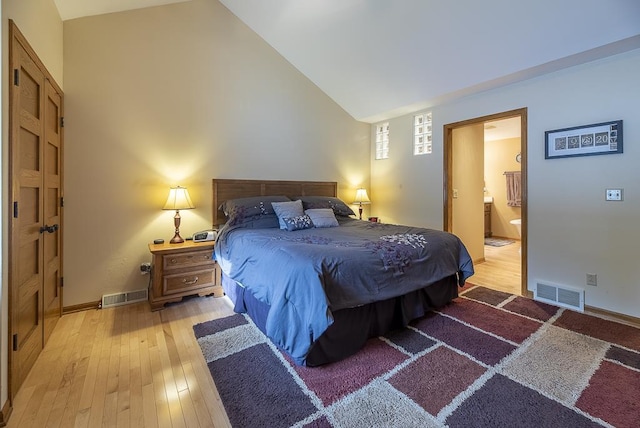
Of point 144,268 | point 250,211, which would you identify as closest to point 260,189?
point 250,211


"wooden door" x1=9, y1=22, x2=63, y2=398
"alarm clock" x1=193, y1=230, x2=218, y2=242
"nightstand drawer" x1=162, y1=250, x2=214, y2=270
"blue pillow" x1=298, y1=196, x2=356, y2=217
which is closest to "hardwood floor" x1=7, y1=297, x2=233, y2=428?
"wooden door" x1=9, y1=22, x2=63, y2=398

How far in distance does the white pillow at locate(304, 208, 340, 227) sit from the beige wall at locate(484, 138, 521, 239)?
5.55 m

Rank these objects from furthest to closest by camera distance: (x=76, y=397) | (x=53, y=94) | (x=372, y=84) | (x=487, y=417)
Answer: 1. (x=372, y=84)
2. (x=53, y=94)
3. (x=76, y=397)
4. (x=487, y=417)

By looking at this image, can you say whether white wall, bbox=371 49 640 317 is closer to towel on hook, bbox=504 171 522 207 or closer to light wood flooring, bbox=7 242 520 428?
light wood flooring, bbox=7 242 520 428

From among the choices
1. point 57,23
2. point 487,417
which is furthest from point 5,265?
point 487,417

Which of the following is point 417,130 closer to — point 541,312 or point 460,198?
point 460,198

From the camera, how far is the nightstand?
285 cm

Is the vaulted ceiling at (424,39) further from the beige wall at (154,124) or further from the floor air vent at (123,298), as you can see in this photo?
the floor air vent at (123,298)

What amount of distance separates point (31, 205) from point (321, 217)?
2.49 metres

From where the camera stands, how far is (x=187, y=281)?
3.01 m

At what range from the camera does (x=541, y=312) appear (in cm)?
278

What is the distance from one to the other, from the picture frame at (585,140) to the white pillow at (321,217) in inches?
93.3

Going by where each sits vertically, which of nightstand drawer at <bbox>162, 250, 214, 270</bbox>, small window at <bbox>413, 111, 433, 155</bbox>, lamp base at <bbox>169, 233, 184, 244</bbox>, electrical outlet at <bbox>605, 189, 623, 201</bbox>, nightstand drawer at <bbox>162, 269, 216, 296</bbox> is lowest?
nightstand drawer at <bbox>162, 269, 216, 296</bbox>

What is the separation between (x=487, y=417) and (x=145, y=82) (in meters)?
4.03
